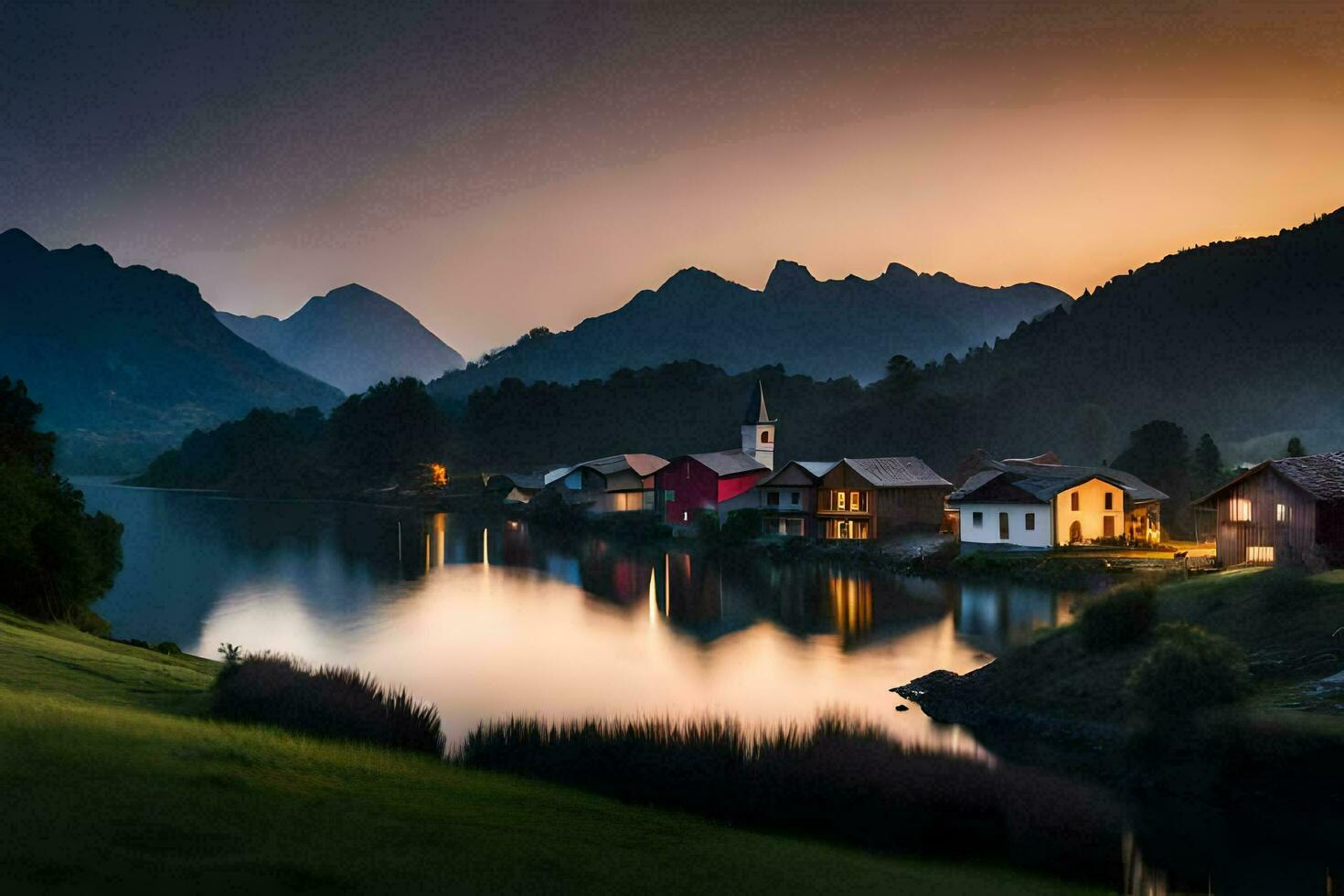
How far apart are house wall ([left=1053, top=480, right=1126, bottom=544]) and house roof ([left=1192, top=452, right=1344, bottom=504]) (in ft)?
47.0

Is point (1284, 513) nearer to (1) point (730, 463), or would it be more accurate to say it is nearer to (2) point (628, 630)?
(2) point (628, 630)

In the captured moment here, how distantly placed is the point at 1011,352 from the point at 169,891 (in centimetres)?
13948

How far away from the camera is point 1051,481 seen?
4866 cm

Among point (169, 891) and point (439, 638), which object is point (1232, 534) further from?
point (169, 891)

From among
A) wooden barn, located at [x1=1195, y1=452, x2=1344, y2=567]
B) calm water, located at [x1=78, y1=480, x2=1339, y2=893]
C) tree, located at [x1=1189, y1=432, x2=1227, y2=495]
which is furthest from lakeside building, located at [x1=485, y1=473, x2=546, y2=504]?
wooden barn, located at [x1=1195, y1=452, x2=1344, y2=567]

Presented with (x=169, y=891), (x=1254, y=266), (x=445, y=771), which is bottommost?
(x=445, y=771)

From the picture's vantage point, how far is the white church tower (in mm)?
71812

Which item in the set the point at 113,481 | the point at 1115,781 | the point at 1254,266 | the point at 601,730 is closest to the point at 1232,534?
the point at 1115,781

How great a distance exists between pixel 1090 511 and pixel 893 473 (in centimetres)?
1244

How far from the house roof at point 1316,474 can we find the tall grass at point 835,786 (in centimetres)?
1806

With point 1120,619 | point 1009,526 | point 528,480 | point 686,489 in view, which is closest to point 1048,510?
point 1009,526

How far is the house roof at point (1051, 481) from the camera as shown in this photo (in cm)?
4769

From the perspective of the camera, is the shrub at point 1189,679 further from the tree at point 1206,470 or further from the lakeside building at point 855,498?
the tree at point 1206,470

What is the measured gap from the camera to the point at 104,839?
30.0ft
